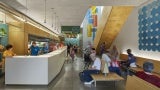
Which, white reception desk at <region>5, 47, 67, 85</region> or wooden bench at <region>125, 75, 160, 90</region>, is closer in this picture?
wooden bench at <region>125, 75, 160, 90</region>

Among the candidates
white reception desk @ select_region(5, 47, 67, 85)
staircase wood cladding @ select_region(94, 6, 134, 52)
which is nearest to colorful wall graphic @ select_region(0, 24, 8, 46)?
white reception desk @ select_region(5, 47, 67, 85)

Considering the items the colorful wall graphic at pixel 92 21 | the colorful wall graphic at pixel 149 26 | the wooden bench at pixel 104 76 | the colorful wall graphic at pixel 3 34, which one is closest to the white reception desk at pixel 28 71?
the wooden bench at pixel 104 76

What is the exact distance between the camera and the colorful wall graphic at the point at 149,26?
866cm

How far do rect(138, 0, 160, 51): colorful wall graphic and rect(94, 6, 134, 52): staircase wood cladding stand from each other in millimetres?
1679

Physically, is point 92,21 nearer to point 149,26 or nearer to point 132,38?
point 132,38

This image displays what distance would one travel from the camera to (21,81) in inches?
292

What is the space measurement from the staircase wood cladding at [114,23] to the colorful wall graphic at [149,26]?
1.68 metres

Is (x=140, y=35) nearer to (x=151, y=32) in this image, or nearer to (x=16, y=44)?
(x=151, y=32)

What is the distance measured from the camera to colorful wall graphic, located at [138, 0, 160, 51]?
28.4ft

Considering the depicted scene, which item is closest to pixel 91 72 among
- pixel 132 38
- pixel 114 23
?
pixel 132 38

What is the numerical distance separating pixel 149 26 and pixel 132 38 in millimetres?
2669

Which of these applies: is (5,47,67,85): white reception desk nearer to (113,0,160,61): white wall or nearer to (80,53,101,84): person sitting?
(80,53,101,84): person sitting

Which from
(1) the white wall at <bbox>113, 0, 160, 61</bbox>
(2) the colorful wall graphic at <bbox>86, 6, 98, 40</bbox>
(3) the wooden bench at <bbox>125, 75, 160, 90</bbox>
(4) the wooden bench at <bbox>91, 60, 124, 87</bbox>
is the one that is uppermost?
(2) the colorful wall graphic at <bbox>86, 6, 98, 40</bbox>

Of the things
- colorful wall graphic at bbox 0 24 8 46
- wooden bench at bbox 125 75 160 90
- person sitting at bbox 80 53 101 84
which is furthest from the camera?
colorful wall graphic at bbox 0 24 8 46
